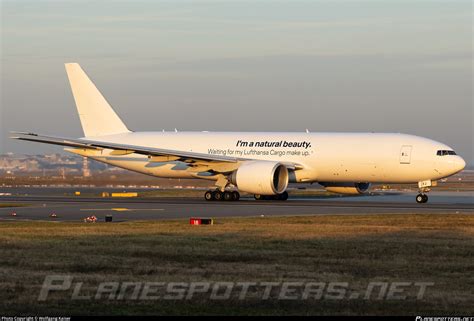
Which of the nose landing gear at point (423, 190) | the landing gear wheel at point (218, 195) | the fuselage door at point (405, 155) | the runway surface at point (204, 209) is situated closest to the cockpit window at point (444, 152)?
the fuselage door at point (405, 155)

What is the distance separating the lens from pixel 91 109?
56.7 meters

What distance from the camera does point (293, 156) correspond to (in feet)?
166

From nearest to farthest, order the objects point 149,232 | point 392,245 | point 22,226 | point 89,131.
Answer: point 392,245
point 149,232
point 22,226
point 89,131

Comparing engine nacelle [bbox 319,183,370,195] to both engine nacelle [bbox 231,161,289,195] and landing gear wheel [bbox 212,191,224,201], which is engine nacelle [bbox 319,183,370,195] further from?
landing gear wheel [bbox 212,191,224,201]

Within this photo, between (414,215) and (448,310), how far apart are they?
→ 73.9 feet

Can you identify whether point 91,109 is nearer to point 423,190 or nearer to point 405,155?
point 405,155

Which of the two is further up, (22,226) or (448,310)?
(448,310)

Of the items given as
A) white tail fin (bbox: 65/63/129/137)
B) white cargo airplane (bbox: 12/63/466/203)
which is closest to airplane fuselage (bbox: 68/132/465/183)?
white cargo airplane (bbox: 12/63/466/203)

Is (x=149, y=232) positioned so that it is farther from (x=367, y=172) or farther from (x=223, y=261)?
(x=367, y=172)

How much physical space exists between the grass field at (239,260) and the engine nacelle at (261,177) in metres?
14.8

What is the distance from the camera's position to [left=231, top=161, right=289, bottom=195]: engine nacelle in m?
46.8

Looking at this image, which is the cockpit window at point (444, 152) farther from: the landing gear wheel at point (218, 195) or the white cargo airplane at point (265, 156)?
the landing gear wheel at point (218, 195)

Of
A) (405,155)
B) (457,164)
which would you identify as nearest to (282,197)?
(405,155)

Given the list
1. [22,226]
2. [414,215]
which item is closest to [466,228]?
[414,215]
